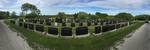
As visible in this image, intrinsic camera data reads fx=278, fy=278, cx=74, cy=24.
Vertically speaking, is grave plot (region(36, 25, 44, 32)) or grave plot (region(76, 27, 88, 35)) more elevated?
grave plot (region(76, 27, 88, 35))

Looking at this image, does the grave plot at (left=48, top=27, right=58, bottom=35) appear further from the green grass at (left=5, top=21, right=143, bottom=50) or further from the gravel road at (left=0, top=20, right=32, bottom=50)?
the gravel road at (left=0, top=20, right=32, bottom=50)

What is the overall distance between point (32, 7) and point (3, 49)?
11674 centimetres

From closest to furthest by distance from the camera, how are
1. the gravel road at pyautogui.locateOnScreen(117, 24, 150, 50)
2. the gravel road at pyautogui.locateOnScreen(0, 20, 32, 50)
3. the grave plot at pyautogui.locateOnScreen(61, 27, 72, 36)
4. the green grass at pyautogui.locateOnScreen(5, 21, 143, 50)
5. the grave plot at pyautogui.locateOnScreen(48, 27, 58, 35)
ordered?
the gravel road at pyautogui.locateOnScreen(0, 20, 32, 50)
the green grass at pyautogui.locateOnScreen(5, 21, 143, 50)
the gravel road at pyautogui.locateOnScreen(117, 24, 150, 50)
the grave plot at pyautogui.locateOnScreen(61, 27, 72, 36)
the grave plot at pyautogui.locateOnScreen(48, 27, 58, 35)

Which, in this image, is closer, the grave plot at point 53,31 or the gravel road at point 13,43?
the gravel road at point 13,43

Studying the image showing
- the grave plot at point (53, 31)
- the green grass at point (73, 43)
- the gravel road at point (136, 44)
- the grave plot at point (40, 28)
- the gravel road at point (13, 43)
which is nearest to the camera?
the gravel road at point (13, 43)

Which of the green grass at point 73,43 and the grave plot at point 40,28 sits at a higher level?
the green grass at point 73,43

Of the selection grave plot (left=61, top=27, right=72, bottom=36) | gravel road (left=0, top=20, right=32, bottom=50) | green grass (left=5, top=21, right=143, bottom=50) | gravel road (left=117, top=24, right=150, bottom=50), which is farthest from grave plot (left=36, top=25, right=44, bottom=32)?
gravel road (left=117, top=24, right=150, bottom=50)

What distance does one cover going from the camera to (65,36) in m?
22.7

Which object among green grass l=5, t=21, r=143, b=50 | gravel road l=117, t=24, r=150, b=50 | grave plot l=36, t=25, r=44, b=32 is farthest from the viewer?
grave plot l=36, t=25, r=44, b=32

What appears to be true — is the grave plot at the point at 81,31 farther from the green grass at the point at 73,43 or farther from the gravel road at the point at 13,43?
the gravel road at the point at 13,43

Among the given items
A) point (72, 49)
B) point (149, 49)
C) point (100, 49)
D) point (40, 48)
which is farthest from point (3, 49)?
point (149, 49)

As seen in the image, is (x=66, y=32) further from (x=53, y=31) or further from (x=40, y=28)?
(x=40, y=28)

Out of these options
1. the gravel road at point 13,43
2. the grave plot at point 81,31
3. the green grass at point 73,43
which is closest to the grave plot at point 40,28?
the grave plot at point 81,31

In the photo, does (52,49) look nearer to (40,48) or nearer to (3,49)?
(40,48)
